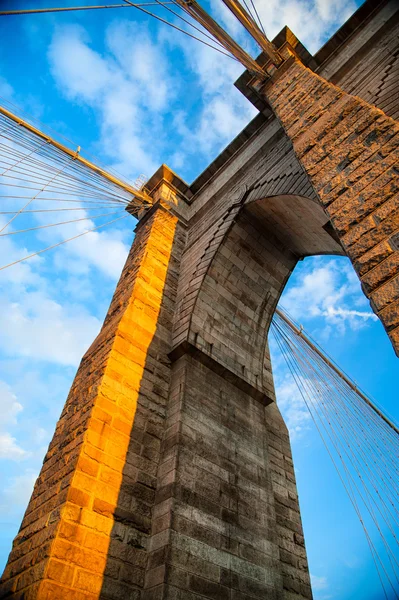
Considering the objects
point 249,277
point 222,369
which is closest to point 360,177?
point 222,369

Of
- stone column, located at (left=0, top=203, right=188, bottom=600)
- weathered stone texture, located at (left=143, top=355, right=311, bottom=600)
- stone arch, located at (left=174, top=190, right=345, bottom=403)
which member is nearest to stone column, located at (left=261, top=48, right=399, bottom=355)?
stone arch, located at (left=174, top=190, right=345, bottom=403)

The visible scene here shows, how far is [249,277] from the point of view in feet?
26.8

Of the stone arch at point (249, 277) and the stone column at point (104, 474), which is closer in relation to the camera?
the stone column at point (104, 474)

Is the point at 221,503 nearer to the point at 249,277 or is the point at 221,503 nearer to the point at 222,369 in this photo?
the point at 222,369

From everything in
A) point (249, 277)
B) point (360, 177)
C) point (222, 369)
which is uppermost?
point (249, 277)

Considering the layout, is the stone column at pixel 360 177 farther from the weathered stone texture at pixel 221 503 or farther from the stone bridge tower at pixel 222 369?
the weathered stone texture at pixel 221 503

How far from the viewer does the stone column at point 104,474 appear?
12.1 feet

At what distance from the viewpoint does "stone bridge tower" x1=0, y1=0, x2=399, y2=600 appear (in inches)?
140

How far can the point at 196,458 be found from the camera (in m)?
5.14

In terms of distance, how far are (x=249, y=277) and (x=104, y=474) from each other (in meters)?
4.85

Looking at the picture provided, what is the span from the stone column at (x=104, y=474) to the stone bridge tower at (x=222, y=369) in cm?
2

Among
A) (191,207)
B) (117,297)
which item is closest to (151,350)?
(117,297)

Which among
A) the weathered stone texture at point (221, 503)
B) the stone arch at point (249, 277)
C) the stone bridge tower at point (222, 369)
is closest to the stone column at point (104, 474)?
the stone bridge tower at point (222, 369)

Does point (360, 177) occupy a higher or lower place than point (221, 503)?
higher
